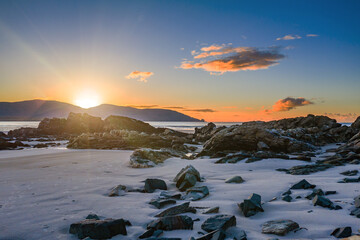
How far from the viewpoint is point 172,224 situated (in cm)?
302

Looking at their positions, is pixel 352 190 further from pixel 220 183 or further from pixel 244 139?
pixel 244 139

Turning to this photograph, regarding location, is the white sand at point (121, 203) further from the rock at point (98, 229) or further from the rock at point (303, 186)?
the rock at point (303, 186)

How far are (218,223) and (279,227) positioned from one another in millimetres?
737

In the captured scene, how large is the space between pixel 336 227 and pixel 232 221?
4.06ft

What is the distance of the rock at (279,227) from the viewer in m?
2.74

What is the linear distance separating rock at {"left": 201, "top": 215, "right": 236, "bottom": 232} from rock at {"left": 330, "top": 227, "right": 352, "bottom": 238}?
1135 mm

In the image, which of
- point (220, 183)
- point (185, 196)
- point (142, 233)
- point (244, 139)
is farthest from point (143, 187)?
point (244, 139)

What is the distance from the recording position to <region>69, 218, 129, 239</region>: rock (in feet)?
9.18

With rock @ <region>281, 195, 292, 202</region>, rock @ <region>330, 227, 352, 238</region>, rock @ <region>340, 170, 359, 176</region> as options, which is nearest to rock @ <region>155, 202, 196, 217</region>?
rock @ <region>281, 195, 292, 202</region>

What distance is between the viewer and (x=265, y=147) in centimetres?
1097

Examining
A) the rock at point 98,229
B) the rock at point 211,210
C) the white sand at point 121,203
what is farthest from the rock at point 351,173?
the rock at point 98,229

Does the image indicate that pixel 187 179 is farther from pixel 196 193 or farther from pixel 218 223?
pixel 218 223

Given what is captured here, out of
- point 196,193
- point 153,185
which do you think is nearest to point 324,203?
point 196,193

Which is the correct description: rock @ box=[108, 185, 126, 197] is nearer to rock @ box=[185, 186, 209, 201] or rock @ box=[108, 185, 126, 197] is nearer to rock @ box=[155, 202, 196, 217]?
rock @ box=[185, 186, 209, 201]
